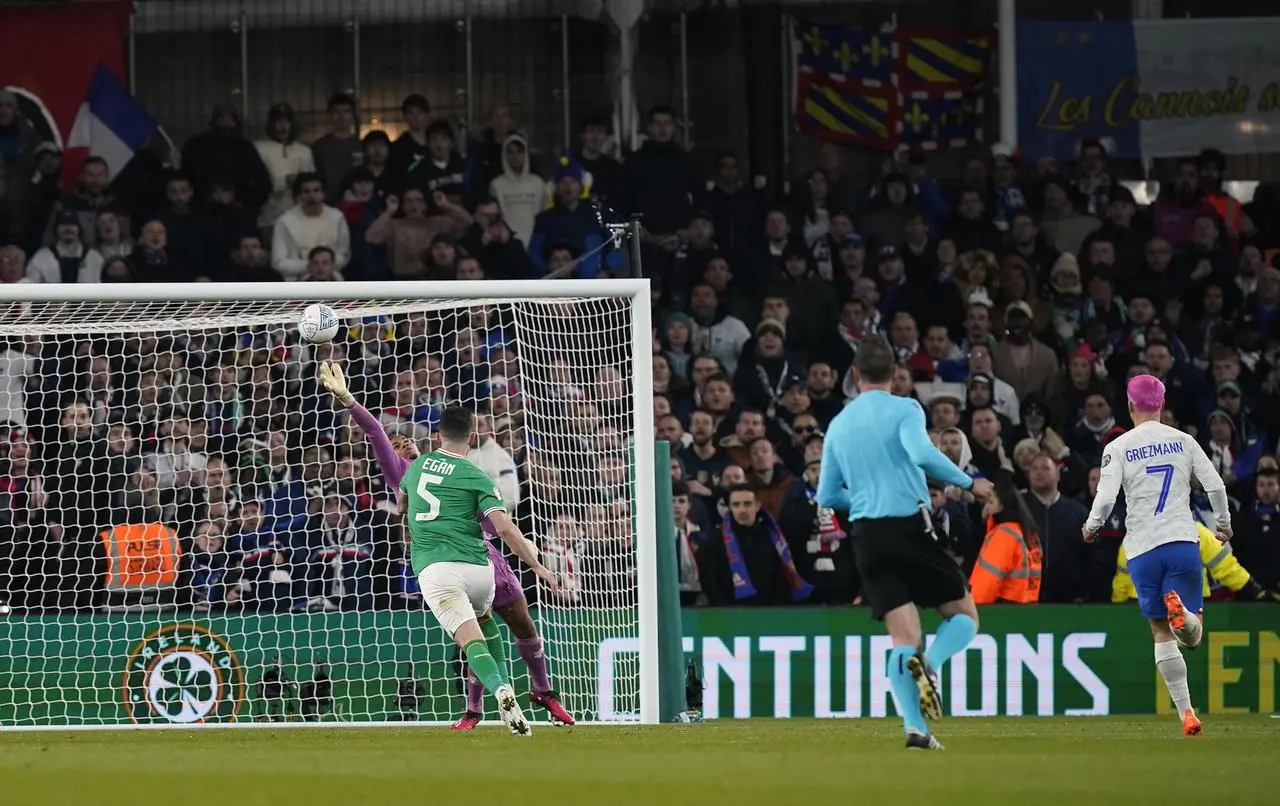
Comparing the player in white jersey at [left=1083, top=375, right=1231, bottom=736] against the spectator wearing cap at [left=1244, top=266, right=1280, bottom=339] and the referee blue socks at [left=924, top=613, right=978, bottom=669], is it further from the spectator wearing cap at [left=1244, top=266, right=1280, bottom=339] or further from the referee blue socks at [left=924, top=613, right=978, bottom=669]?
the spectator wearing cap at [left=1244, top=266, right=1280, bottom=339]

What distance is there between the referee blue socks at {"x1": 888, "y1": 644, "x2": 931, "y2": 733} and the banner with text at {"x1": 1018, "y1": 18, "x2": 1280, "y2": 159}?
1261cm

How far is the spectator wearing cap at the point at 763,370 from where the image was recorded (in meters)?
17.3

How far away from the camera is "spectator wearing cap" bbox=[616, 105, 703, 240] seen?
62.2 ft

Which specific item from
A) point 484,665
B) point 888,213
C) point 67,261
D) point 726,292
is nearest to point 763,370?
point 726,292

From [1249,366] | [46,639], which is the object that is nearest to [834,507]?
[46,639]

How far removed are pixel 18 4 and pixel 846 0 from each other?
8107 mm

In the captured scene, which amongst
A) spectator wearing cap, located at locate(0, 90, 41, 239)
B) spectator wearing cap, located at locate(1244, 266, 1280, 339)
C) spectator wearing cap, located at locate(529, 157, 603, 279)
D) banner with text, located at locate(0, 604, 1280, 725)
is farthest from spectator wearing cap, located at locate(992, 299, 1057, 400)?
spectator wearing cap, located at locate(0, 90, 41, 239)

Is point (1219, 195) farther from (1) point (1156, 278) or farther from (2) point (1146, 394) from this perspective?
(2) point (1146, 394)

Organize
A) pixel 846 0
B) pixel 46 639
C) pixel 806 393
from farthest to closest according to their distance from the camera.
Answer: pixel 846 0
pixel 806 393
pixel 46 639

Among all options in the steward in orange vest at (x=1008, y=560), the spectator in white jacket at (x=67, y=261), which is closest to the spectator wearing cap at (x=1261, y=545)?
the steward in orange vest at (x=1008, y=560)

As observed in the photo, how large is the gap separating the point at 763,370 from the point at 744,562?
8.94 feet

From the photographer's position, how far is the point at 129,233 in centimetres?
1853

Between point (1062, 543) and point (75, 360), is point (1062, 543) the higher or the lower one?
the lower one

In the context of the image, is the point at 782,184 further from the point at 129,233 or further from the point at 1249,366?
the point at 129,233
